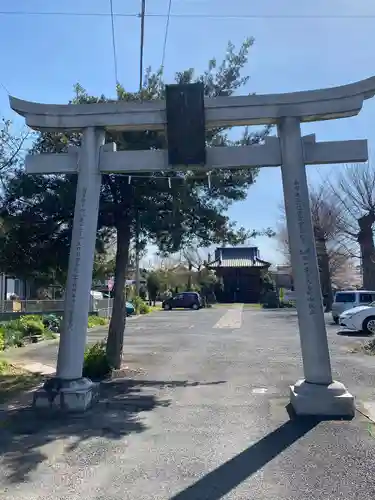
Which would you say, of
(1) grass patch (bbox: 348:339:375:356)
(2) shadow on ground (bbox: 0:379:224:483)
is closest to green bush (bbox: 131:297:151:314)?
(1) grass patch (bbox: 348:339:375:356)

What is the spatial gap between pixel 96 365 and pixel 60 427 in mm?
3829

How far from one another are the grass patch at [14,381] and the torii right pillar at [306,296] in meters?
4.85

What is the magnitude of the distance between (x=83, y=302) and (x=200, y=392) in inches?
110

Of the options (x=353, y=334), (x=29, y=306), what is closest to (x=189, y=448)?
(x=353, y=334)

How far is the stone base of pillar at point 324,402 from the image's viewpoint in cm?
725

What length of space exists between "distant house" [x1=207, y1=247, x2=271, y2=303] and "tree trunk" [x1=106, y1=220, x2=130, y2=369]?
50.3 metres

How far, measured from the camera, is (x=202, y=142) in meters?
8.12

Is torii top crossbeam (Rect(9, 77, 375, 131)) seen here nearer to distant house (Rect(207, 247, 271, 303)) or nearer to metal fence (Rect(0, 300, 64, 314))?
metal fence (Rect(0, 300, 64, 314))

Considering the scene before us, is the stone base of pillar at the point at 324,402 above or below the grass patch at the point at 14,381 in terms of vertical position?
below

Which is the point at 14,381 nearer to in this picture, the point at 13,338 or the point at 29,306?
the point at 13,338

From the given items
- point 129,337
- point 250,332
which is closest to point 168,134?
point 129,337

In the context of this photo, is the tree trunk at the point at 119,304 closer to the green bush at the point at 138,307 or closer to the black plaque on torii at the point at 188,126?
the black plaque on torii at the point at 188,126

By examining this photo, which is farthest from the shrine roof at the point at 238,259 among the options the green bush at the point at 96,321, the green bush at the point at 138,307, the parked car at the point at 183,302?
the green bush at the point at 96,321

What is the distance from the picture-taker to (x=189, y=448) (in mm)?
5906
